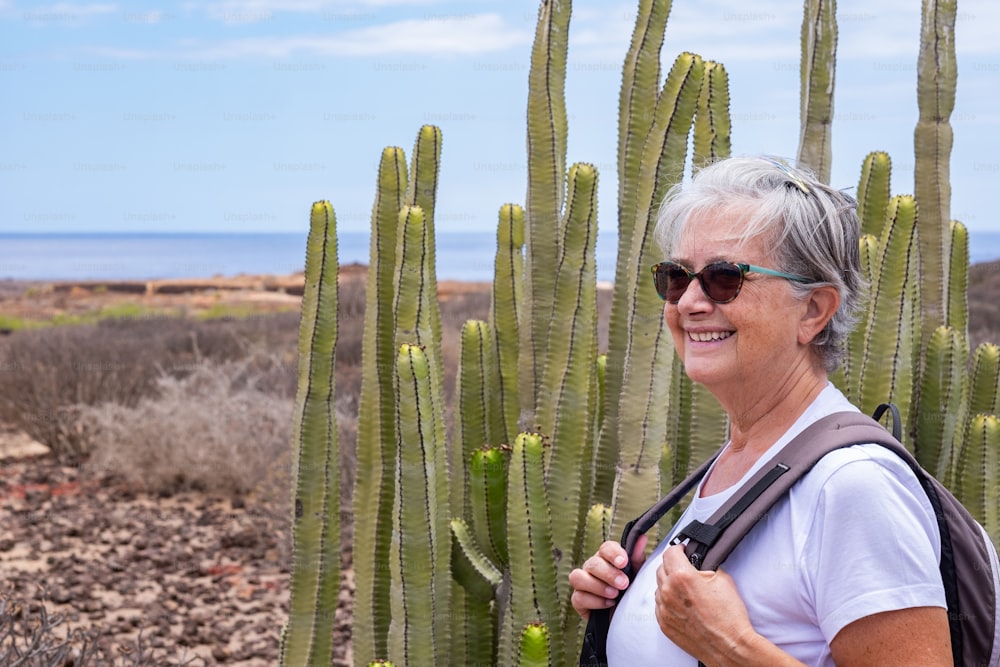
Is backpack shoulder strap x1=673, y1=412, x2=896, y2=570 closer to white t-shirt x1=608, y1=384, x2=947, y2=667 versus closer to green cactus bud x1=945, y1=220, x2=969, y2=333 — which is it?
white t-shirt x1=608, y1=384, x2=947, y2=667

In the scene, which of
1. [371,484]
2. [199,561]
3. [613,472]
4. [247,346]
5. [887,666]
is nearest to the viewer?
[887,666]

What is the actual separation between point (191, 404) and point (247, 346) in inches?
224

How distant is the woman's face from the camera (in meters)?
1.94

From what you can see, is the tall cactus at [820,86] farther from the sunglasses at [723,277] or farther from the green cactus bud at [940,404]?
the sunglasses at [723,277]

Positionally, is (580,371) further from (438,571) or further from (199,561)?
(199,561)

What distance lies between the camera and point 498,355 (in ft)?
12.4

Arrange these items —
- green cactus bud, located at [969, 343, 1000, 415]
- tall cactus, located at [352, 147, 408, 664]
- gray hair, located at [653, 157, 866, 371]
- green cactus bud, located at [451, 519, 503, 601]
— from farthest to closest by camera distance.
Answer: green cactus bud, located at [969, 343, 1000, 415] < tall cactus, located at [352, 147, 408, 664] < green cactus bud, located at [451, 519, 503, 601] < gray hair, located at [653, 157, 866, 371]

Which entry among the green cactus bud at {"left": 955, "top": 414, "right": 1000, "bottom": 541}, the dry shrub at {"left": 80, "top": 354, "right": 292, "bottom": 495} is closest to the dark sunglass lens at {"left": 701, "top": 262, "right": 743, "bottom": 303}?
the green cactus bud at {"left": 955, "top": 414, "right": 1000, "bottom": 541}

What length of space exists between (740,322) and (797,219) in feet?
0.65

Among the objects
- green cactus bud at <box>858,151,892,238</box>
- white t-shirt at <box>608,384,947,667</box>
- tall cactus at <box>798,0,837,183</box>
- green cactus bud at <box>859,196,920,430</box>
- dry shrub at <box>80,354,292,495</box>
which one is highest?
tall cactus at <box>798,0,837,183</box>

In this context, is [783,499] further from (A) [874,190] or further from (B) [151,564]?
(B) [151,564]

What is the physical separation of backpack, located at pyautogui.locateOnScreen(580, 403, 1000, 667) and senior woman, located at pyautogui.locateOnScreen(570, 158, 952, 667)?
0.09 feet

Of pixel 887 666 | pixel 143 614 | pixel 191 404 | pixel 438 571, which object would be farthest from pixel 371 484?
pixel 191 404

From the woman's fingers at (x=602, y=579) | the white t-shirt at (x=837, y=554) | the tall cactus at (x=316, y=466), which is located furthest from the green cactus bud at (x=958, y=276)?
the white t-shirt at (x=837, y=554)
